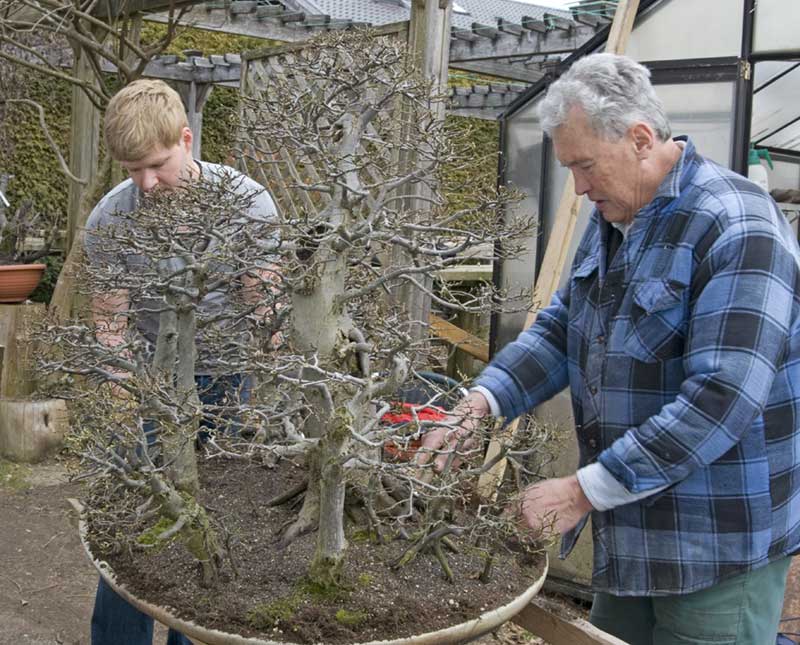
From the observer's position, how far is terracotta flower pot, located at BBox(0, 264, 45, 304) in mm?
4988

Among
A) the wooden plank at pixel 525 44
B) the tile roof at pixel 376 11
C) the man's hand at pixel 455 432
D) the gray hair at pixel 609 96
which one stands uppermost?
the tile roof at pixel 376 11

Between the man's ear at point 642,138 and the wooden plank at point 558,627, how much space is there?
84 cm

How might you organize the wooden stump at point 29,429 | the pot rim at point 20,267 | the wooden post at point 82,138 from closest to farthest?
the wooden stump at point 29,429
the pot rim at point 20,267
the wooden post at point 82,138

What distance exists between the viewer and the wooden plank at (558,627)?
5.43 ft

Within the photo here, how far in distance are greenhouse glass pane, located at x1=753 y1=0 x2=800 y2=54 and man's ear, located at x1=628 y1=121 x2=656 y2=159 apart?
2.28m

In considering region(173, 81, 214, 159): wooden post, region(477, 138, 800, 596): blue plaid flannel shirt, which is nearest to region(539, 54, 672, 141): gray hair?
region(477, 138, 800, 596): blue plaid flannel shirt

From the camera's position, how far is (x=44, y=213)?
800 centimetres

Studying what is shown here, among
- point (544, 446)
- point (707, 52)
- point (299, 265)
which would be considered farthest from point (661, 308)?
point (707, 52)

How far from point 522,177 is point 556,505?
3149 millimetres

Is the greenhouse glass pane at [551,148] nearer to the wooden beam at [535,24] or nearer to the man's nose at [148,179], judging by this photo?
the wooden beam at [535,24]

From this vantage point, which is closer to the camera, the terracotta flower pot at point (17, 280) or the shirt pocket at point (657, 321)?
the shirt pocket at point (657, 321)

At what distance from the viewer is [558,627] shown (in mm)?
1724

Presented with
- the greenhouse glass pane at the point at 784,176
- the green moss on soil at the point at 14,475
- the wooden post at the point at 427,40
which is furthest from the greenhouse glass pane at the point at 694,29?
the green moss on soil at the point at 14,475

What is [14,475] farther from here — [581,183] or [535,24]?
[581,183]
